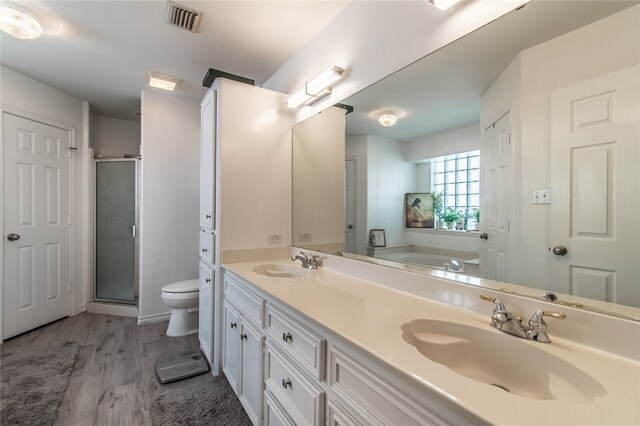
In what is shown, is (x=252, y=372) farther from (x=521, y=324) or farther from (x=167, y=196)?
(x=167, y=196)

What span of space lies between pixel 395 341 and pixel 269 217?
1523 mm

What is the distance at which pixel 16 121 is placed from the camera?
8.42ft

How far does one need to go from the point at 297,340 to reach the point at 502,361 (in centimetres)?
68

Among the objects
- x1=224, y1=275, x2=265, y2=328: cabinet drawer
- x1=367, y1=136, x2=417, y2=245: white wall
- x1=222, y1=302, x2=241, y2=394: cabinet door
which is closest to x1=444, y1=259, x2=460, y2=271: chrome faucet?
x1=367, y1=136, x2=417, y2=245: white wall

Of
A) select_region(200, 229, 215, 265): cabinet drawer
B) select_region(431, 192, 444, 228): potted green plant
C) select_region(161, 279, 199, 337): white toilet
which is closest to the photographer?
select_region(431, 192, 444, 228): potted green plant

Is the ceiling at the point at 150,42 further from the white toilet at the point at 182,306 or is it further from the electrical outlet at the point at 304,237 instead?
the white toilet at the point at 182,306

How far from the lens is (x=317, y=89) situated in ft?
6.18

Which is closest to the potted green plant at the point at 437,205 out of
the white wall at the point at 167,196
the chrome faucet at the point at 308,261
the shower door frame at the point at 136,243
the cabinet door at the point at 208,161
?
the chrome faucet at the point at 308,261

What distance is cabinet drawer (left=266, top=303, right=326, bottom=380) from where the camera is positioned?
96cm

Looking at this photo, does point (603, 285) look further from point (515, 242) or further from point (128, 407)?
point (128, 407)

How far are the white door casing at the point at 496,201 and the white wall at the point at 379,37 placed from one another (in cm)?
44

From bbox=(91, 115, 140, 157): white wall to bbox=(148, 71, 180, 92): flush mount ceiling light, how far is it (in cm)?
156

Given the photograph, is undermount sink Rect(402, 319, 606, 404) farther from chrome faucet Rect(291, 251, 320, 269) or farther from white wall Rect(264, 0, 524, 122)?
white wall Rect(264, 0, 524, 122)

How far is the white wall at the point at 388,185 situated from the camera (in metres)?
1.41
